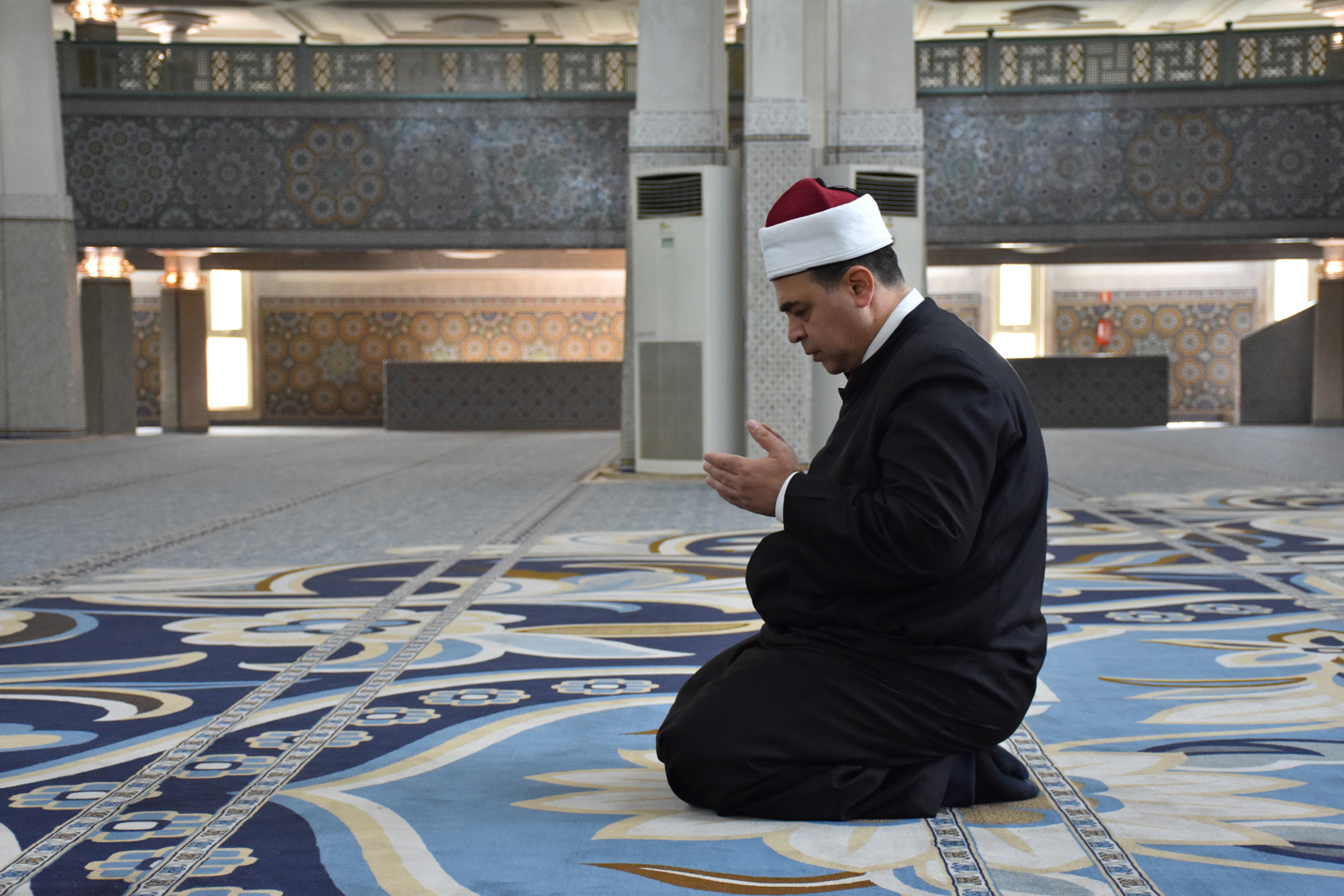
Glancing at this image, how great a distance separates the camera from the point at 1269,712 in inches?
75.3

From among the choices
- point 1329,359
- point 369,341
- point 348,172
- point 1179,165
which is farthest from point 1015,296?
point 348,172

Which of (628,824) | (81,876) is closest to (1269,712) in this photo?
(628,824)

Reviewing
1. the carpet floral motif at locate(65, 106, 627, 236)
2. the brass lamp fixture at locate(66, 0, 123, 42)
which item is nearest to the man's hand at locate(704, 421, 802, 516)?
the carpet floral motif at locate(65, 106, 627, 236)

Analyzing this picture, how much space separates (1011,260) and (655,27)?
6.10m

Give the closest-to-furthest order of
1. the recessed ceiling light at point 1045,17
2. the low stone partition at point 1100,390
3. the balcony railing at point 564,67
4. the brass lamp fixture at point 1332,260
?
the balcony railing at point 564,67
the brass lamp fixture at point 1332,260
the low stone partition at point 1100,390
the recessed ceiling light at point 1045,17

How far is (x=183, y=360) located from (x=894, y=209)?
8151 mm

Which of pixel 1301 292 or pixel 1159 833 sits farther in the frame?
pixel 1301 292

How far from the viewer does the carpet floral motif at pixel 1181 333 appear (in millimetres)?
14844

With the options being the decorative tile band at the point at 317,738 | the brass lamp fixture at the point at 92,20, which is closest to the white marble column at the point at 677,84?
the decorative tile band at the point at 317,738

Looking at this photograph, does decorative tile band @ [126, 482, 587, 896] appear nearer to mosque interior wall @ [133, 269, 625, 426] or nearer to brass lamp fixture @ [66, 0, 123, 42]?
brass lamp fixture @ [66, 0, 123, 42]

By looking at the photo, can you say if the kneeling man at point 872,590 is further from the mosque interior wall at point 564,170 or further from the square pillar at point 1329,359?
the square pillar at point 1329,359

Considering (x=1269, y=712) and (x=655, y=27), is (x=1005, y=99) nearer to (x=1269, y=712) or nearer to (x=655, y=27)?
(x=655, y=27)

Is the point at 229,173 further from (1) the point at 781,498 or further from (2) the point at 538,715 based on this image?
(1) the point at 781,498

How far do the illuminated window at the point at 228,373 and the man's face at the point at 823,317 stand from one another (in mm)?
14331
